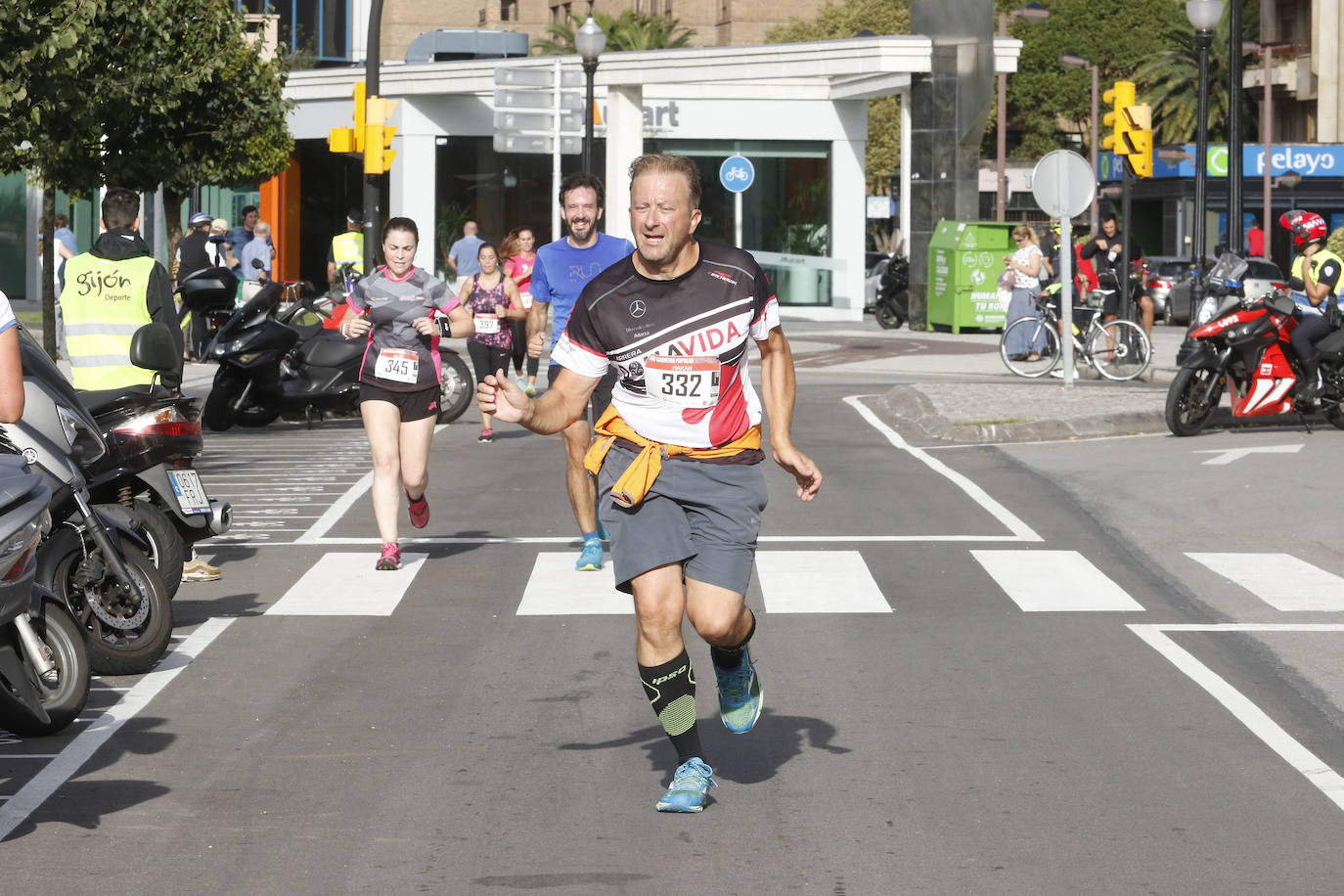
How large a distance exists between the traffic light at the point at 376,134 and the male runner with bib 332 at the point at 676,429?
744 inches

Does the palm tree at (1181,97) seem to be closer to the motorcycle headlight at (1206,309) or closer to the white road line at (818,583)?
the motorcycle headlight at (1206,309)

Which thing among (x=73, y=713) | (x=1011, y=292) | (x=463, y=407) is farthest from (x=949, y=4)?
(x=73, y=713)

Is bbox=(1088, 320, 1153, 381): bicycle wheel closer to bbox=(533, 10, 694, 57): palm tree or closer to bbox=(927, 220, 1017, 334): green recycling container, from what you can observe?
bbox=(927, 220, 1017, 334): green recycling container

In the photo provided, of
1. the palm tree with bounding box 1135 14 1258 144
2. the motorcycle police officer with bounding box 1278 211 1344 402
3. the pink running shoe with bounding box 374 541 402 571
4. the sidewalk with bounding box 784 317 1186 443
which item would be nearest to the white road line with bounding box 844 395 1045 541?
the sidewalk with bounding box 784 317 1186 443

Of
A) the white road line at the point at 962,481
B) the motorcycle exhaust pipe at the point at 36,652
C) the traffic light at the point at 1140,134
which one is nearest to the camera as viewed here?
the motorcycle exhaust pipe at the point at 36,652

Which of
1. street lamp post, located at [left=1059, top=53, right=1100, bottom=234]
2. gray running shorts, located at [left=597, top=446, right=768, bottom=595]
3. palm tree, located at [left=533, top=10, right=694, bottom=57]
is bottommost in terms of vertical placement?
gray running shorts, located at [left=597, top=446, right=768, bottom=595]

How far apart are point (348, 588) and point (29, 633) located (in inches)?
145

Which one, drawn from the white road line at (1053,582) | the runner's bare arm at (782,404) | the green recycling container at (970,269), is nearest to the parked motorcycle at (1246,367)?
the white road line at (1053,582)

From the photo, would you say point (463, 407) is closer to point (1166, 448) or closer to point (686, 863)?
point (1166, 448)

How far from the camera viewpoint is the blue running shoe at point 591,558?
34.6 feet

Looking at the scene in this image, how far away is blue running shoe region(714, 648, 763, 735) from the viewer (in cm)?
616

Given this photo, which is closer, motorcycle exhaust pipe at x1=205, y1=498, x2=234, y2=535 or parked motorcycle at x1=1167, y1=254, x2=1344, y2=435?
Answer: motorcycle exhaust pipe at x1=205, y1=498, x2=234, y2=535

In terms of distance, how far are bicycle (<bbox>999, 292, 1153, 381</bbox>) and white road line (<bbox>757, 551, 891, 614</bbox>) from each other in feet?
44.7

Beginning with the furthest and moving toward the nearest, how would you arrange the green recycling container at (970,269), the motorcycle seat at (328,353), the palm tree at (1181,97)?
the palm tree at (1181,97) < the green recycling container at (970,269) < the motorcycle seat at (328,353)
